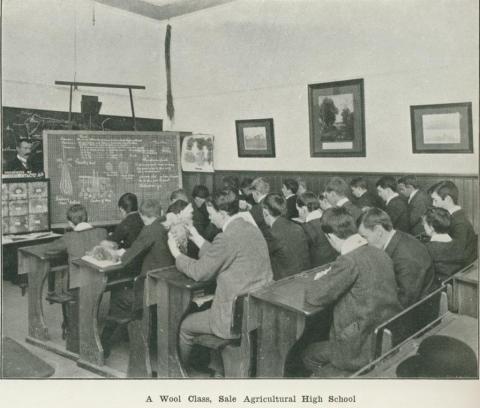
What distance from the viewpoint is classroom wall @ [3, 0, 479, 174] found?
4.44 m

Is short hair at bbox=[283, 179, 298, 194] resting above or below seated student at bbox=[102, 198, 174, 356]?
above

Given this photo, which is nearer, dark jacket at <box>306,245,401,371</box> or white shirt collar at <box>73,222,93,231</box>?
dark jacket at <box>306,245,401,371</box>

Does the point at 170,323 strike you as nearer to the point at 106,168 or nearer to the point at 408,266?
the point at 408,266

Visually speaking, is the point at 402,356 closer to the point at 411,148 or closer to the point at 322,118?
the point at 411,148

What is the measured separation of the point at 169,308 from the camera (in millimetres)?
2613

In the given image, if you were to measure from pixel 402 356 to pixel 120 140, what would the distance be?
4.50 metres

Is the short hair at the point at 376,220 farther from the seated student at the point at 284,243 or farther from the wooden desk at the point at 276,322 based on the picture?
the seated student at the point at 284,243

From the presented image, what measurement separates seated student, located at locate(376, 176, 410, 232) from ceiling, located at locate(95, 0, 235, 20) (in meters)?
3.17

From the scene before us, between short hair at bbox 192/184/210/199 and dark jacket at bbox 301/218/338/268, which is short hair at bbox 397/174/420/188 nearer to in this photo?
dark jacket at bbox 301/218/338/268

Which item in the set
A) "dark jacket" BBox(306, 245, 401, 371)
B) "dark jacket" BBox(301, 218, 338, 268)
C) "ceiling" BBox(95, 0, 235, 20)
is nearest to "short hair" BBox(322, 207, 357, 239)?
"dark jacket" BBox(306, 245, 401, 371)

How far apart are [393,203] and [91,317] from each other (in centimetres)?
290

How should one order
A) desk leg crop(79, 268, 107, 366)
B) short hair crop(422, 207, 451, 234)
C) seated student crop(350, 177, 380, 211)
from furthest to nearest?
seated student crop(350, 177, 380, 211), short hair crop(422, 207, 451, 234), desk leg crop(79, 268, 107, 366)

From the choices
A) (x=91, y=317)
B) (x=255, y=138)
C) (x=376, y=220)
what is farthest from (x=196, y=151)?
(x=376, y=220)

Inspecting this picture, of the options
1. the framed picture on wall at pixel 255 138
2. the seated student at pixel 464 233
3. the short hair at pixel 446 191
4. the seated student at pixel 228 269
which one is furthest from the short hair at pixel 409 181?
the seated student at pixel 228 269
